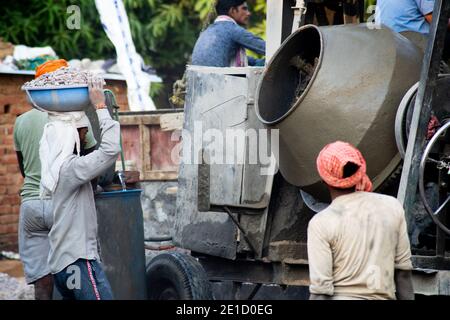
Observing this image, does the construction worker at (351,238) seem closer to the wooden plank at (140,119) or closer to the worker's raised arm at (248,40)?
the worker's raised arm at (248,40)

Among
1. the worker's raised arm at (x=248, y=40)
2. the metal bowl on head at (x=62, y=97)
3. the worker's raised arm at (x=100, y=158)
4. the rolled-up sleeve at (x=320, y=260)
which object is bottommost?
the rolled-up sleeve at (x=320, y=260)

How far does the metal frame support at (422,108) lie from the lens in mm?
5238

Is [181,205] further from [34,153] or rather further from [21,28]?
[21,28]

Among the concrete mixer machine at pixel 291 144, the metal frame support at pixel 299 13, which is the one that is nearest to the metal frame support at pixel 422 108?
the concrete mixer machine at pixel 291 144

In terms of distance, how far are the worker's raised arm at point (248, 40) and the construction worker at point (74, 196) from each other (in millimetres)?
1941

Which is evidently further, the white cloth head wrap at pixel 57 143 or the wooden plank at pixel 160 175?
the wooden plank at pixel 160 175

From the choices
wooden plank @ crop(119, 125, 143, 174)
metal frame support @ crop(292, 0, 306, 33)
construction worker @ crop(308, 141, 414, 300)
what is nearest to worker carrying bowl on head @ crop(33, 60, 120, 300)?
metal frame support @ crop(292, 0, 306, 33)

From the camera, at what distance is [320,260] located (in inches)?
173

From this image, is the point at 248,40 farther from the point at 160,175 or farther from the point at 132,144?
the point at 132,144

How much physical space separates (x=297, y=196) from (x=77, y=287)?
4.94 feet

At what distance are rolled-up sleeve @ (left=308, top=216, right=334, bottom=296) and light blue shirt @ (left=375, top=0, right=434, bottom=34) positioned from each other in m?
2.22

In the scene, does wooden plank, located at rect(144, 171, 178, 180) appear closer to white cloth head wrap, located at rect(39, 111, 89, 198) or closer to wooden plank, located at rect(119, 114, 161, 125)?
wooden plank, located at rect(119, 114, 161, 125)

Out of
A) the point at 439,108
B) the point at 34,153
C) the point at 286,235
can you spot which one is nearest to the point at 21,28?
the point at 34,153

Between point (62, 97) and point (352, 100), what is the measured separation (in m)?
1.60
